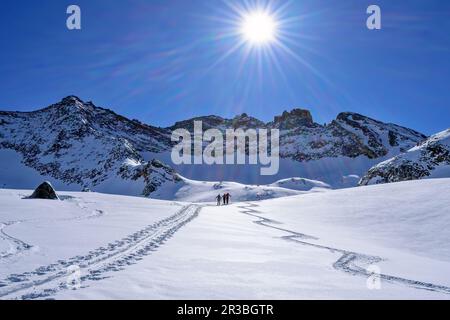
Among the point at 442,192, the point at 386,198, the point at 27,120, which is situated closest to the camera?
the point at 442,192

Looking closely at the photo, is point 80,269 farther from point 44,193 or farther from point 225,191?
point 225,191

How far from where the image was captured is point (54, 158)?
112 metres

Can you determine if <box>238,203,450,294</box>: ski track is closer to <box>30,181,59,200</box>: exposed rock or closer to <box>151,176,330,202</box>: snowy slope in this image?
<box>30,181,59,200</box>: exposed rock

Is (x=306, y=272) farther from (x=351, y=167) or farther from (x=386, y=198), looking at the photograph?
(x=351, y=167)

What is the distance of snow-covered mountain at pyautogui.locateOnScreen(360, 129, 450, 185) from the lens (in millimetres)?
48125

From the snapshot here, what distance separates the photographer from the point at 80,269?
19.5 feet

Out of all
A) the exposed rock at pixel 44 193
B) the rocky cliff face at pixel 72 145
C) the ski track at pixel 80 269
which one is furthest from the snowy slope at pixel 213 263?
the rocky cliff face at pixel 72 145

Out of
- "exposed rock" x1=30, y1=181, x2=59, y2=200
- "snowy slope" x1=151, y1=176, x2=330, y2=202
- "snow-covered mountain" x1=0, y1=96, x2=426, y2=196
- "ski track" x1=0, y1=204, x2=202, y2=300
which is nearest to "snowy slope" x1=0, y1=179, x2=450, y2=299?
"ski track" x1=0, y1=204, x2=202, y2=300

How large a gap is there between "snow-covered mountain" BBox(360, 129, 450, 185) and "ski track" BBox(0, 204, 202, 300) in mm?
48398

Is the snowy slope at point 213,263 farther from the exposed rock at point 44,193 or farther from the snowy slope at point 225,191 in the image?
the snowy slope at point 225,191

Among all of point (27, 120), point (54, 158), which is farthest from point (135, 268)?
point (27, 120)

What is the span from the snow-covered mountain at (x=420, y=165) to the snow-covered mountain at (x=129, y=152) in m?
42.5

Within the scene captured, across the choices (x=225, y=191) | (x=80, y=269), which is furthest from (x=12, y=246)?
(x=225, y=191)

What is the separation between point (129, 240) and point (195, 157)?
133 m
